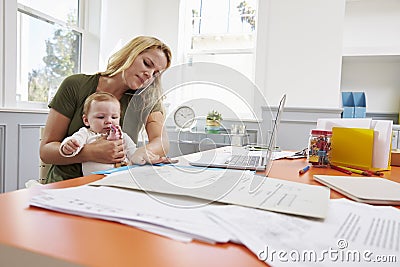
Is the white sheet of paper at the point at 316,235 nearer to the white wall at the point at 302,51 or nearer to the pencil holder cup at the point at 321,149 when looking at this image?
the pencil holder cup at the point at 321,149

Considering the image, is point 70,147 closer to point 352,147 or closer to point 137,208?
point 137,208

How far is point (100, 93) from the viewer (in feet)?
3.57

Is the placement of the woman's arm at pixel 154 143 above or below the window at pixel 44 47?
below

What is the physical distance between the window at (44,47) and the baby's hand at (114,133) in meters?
1.31

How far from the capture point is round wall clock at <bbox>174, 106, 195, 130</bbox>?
2.99ft

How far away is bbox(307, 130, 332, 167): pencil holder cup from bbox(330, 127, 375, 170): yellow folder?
0.04 metres

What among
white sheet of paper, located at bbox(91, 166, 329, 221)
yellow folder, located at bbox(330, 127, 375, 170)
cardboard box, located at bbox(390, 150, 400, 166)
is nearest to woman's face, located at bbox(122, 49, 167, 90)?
white sheet of paper, located at bbox(91, 166, 329, 221)

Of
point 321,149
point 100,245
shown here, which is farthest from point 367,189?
point 100,245

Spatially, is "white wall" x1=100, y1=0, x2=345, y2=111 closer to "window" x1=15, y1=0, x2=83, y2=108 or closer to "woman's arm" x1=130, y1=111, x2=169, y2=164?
"window" x1=15, y1=0, x2=83, y2=108

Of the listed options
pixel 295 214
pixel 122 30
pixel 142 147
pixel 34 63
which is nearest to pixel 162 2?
pixel 122 30

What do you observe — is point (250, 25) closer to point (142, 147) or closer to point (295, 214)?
point (142, 147)

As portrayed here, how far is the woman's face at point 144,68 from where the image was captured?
41.8 inches

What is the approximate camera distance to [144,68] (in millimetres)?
1067

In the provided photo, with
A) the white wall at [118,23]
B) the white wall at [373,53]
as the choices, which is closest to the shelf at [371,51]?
the white wall at [373,53]
